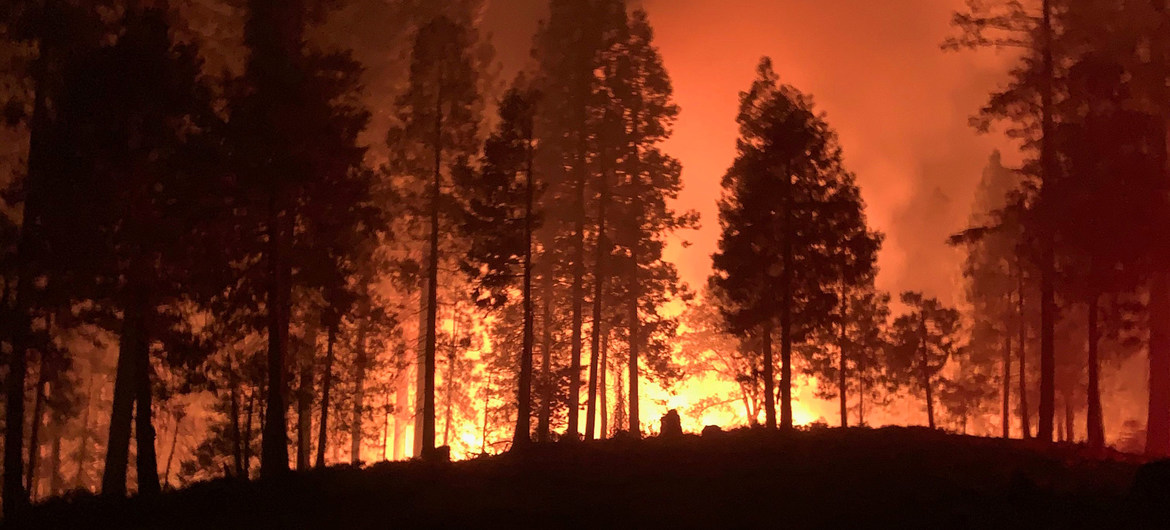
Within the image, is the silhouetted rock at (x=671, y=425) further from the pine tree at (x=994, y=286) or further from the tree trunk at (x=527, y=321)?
the pine tree at (x=994, y=286)

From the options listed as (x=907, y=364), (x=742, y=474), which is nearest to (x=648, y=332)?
(x=907, y=364)

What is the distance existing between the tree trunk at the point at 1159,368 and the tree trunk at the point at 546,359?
18631 millimetres

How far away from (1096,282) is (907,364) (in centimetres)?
2113

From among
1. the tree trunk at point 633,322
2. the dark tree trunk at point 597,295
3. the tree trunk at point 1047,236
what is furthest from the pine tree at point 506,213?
the tree trunk at point 1047,236

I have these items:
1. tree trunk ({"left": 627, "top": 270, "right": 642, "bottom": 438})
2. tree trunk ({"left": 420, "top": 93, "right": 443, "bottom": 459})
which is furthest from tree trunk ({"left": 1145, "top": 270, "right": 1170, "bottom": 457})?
tree trunk ({"left": 420, "top": 93, "right": 443, "bottom": 459})

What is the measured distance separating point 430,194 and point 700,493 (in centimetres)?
1535

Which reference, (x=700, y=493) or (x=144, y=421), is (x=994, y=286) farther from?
(x=144, y=421)

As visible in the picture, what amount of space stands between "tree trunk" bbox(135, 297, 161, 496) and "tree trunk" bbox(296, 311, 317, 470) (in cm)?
673

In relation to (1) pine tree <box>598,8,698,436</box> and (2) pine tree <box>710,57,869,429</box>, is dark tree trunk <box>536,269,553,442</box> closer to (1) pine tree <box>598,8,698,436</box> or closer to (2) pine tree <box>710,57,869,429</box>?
(1) pine tree <box>598,8,698,436</box>

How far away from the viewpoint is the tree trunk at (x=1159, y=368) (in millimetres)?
21672

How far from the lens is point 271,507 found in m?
14.6

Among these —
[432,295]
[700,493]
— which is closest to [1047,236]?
[700,493]

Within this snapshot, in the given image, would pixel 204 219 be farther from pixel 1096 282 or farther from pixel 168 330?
pixel 1096 282

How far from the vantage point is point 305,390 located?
1023 inches
